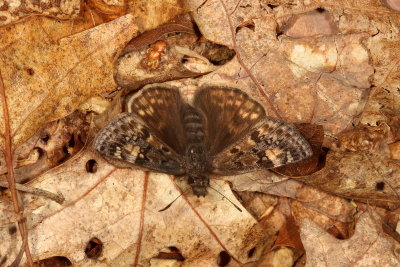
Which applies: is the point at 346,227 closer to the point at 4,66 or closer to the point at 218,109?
the point at 218,109

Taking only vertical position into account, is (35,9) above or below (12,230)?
above

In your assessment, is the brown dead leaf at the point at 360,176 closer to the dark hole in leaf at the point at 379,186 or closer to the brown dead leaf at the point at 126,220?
the dark hole in leaf at the point at 379,186

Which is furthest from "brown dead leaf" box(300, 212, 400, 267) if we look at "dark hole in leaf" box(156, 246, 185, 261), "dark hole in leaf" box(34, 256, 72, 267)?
"dark hole in leaf" box(34, 256, 72, 267)

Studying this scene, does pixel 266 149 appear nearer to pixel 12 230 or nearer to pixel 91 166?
pixel 91 166

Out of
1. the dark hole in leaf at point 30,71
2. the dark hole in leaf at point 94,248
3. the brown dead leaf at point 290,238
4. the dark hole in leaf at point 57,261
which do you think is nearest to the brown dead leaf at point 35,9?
the dark hole in leaf at point 30,71

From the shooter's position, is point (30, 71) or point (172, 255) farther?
point (172, 255)

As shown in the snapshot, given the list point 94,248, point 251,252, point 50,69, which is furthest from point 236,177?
point 50,69

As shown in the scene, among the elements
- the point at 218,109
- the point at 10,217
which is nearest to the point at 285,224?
the point at 218,109
